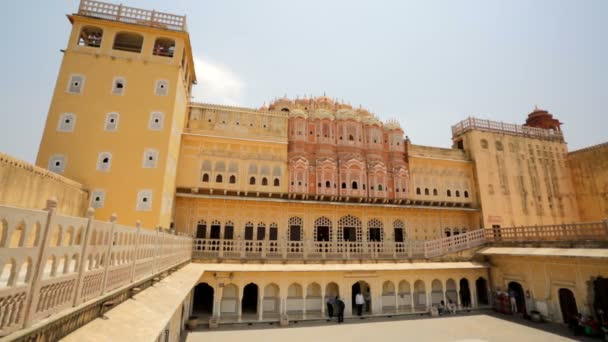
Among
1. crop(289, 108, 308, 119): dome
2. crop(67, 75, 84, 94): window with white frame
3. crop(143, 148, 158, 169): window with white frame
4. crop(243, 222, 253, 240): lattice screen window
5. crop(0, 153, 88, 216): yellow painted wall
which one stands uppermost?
crop(289, 108, 308, 119): dome

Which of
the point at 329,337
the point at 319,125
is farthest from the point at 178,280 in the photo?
the point at 319,125

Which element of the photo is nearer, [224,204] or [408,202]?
[224,204]

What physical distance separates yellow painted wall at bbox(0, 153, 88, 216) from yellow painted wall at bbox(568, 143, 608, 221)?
1297 inches

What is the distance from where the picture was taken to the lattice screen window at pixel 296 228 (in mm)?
18562

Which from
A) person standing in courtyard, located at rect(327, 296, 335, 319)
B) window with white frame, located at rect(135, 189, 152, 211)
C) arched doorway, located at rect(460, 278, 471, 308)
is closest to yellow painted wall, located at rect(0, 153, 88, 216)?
window with white frame, located at rect(135, 189, 152, 211)

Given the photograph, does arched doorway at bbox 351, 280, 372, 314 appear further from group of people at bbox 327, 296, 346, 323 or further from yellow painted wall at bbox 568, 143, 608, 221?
yellow painted wall at bbox 568, 143, 608, 221

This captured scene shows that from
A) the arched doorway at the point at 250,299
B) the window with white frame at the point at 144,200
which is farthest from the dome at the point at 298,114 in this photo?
the arched doorway at the point at 250,299

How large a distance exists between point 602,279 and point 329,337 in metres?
12.6

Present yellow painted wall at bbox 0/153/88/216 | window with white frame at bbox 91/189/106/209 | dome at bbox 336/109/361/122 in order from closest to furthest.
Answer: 1. yellow painted wall at bbox 0/153/88/216
2. window with white frame at bbox 91/189/106/209
3. dome at bbox 336/109/361/122

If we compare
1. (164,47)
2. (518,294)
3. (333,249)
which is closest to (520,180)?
(518,294)

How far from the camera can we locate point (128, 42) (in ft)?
59.2

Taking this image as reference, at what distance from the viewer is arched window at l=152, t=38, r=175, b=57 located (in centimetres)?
1719

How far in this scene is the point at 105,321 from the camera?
3.62 meters

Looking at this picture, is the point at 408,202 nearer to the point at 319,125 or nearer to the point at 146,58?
the point at 319,125
